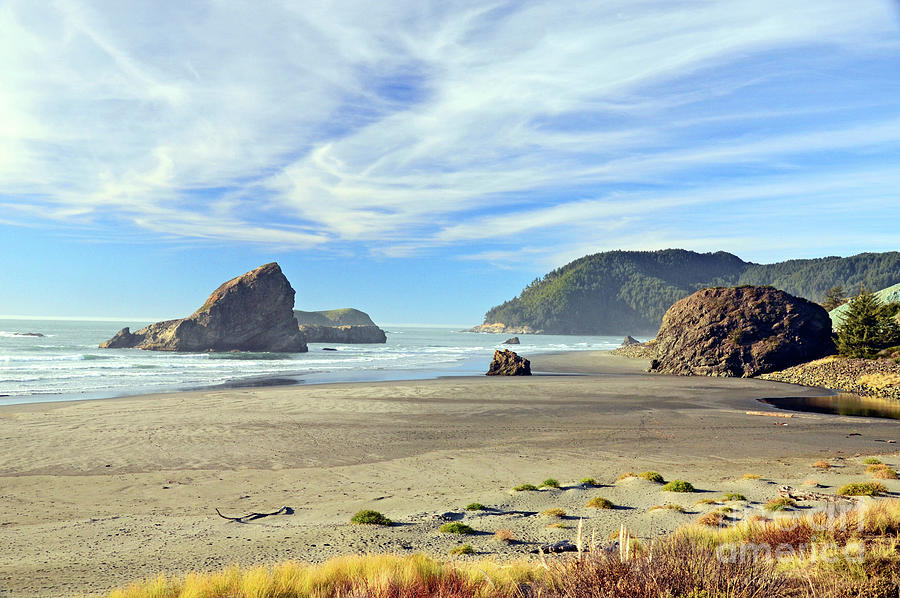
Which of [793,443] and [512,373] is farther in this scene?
[512,373]

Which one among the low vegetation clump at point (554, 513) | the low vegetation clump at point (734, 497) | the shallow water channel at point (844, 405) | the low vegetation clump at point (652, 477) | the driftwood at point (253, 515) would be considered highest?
the driftwood at point (253, 515)

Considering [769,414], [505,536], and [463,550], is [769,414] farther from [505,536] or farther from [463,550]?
[463,550]

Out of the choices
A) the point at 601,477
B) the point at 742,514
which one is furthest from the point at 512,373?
the point at 742,514

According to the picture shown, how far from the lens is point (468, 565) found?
762 centimetres

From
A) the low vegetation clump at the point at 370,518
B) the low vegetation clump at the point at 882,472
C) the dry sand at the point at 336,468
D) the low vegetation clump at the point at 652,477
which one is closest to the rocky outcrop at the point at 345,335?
the dry sand at the point at 336,468

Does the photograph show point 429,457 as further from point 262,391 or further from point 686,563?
point 262,391

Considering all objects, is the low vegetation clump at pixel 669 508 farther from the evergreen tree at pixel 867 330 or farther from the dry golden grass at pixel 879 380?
the evergreen tree at pixel 867 330

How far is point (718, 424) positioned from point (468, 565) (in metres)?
20.3

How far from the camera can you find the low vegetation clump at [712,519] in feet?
32.9

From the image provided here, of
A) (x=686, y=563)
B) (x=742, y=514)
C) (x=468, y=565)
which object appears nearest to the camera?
(x=686, y=563)

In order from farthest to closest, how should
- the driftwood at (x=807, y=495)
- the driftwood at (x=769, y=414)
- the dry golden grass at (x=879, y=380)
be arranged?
1. the dry golden grass at (x=879, y=380)
2. the driftwood at (x=769, y=414)
3. the driftwood at (x=807, y=495)

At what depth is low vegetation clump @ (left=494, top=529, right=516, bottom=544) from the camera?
9.77 meters

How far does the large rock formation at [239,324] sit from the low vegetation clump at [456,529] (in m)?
103

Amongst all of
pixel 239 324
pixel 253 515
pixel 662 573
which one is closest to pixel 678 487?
pixel 662 573
